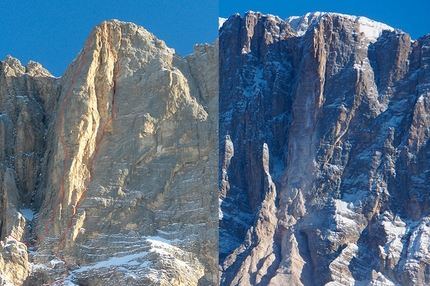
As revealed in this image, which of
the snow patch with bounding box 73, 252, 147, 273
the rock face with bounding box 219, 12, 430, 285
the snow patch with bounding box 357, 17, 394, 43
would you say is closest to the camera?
the rock face with bounding box 219, 12, 430, 285

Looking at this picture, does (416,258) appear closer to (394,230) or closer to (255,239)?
(394,230)

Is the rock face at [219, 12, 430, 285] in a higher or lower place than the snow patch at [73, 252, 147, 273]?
higher

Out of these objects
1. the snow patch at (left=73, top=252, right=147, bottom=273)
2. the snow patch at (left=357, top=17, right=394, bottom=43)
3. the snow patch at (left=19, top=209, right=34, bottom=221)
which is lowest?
the snow patch at (left=73, top=252, right=147, bottom=273)

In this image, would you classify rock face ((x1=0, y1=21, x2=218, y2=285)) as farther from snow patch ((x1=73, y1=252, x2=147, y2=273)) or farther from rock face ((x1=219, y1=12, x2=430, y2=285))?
rock face ((x1=219, y1=12, x2=430, y2=285))

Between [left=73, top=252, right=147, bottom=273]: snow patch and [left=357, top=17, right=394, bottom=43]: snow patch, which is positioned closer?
[left=73, top=252, right=147, bottom=273]: snow patch

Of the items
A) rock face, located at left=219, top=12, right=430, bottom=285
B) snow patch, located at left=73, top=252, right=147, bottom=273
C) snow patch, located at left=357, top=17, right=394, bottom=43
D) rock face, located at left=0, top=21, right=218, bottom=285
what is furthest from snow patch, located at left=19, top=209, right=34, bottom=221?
snow patch, located at left=357, top=17, right=394, bottom=43

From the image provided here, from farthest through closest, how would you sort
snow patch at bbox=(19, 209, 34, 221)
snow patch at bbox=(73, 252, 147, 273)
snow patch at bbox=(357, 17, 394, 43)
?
snow patch at bbox=(357, 17, 394, 43)
snow patch at bbox=(19, 209, 34, 221)
snow patch at bbox=(73, 252, 147, 273)

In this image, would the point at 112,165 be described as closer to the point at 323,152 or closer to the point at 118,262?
the point at 118,262
